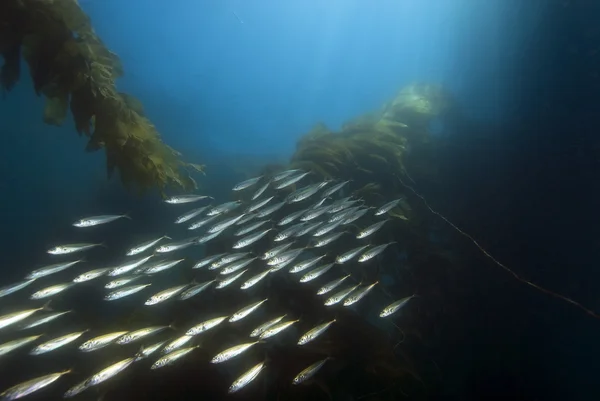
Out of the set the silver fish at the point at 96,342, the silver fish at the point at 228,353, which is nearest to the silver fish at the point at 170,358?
the silver fish at the point at 228,353

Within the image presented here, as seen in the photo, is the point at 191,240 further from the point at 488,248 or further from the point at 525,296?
the point at 525,296

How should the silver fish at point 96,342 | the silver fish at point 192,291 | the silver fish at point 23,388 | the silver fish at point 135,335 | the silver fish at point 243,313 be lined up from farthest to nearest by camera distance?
the silver fish at point 192,291 < the silver fish at point 243,313 < the silver fish at point 135,335 < the silver fish at point 96,342 < the silver fish at point 23,388

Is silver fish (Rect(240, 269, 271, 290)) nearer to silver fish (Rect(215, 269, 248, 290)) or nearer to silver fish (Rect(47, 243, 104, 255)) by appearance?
silver fish (Rect(215, 269, 248, 290))

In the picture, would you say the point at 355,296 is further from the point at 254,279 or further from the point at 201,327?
the point at 201,327

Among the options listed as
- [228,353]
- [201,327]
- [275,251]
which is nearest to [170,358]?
[201,327]

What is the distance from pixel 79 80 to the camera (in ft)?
17.0

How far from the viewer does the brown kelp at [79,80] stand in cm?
485

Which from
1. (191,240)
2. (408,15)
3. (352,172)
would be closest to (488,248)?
(352,172)

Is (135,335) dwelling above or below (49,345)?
below

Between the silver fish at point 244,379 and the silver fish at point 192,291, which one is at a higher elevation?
the silver fish at point 192,291

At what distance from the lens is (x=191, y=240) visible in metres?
6.52

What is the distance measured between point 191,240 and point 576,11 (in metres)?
9.50

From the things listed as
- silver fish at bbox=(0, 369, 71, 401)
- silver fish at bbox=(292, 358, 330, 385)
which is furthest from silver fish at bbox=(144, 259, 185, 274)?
silver fish at bbox=(292, 358, 330, 385)

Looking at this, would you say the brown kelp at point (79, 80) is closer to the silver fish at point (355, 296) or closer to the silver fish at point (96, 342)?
the silver fish at point (96, 342)
